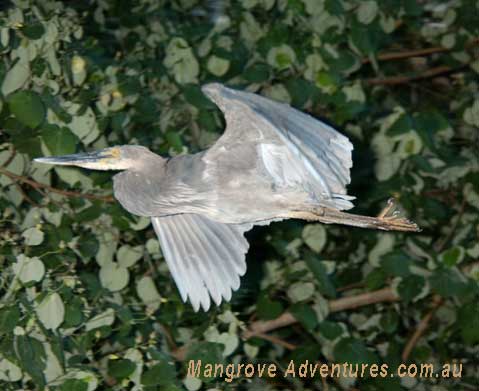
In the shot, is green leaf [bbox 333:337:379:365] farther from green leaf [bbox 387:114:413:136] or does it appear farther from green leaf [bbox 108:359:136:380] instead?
green leaf [bbox 108:359:136:380]

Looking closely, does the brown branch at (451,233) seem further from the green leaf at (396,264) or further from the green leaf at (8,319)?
the green leaf at (8,319)

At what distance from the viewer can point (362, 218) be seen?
10.6ft

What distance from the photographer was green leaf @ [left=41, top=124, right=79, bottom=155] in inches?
113

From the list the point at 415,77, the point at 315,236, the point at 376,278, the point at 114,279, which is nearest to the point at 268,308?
the point at 315,236

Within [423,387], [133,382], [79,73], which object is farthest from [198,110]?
[423,387]

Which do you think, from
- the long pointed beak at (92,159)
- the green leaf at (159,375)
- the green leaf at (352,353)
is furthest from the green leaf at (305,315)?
the long pointed beak at (92,159)

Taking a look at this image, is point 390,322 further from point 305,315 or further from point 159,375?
point 159,375

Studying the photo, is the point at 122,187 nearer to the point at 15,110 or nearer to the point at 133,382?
the point at 15,110

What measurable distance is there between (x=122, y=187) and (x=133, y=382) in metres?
0.56

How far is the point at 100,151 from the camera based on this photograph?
2.99 metres

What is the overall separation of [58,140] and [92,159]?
133 mm

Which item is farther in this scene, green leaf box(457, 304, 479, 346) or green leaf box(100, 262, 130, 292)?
green leaf box(457, 304, 479, 346)

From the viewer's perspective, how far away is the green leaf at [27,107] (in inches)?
111

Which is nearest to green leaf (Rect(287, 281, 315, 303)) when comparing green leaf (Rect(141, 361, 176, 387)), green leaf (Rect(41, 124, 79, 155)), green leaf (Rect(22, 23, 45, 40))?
green leaf (Rect(141, 361, 176, 387))
